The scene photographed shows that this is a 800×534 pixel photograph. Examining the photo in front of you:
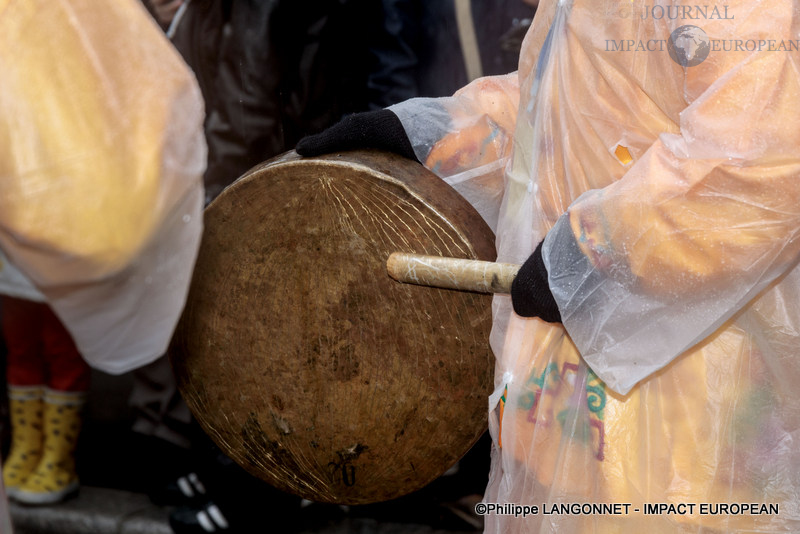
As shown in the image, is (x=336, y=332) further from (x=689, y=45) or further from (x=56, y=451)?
(x=56, y=451)

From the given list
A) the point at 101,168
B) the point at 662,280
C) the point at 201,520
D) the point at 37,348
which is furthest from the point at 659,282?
the point at 37,348

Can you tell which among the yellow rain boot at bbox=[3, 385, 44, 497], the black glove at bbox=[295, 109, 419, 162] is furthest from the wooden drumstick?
the yellow rain boot at bbox=[3, 385, 44, 497]

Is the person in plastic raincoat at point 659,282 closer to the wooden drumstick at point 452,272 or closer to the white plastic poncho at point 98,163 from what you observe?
the wooden drumstick at point 452,272

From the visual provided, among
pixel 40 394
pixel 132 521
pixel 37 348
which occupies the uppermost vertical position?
pixel 37 348

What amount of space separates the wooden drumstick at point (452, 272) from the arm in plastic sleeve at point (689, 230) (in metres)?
0.09

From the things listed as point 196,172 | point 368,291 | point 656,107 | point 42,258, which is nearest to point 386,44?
point 368,291

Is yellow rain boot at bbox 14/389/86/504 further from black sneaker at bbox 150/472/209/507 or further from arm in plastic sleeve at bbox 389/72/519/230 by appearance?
arm in plastic sleeve at bbox 389/72/519/230

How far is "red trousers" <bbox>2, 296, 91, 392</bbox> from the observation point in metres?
2.77

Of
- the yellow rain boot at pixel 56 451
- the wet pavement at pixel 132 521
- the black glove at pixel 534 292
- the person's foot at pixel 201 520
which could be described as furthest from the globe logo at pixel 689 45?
the yellow rain boot at pixel 56 451

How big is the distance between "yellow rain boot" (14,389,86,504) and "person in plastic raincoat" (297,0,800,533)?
79.0 inches

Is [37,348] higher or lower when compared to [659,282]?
lower

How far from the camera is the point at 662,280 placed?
A: 1079 millimetres

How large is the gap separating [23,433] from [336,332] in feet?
6.09

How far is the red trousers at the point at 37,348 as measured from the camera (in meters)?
2.77
